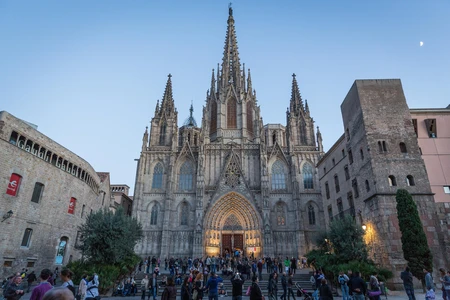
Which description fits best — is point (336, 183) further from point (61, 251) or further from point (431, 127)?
point (61, 251)

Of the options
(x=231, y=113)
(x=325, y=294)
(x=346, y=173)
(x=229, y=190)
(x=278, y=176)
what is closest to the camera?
(x=325, y=294)

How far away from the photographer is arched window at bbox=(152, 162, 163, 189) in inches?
1368

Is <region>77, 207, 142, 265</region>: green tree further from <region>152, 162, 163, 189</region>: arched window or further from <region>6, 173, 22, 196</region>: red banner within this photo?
<region>152, 162, 163, 189</region>: arched window

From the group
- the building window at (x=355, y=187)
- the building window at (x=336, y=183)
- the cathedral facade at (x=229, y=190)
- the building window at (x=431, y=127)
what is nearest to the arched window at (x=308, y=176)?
the cathedral facade at (x=229, y=190)

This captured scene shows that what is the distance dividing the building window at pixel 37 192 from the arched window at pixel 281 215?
24.4 m

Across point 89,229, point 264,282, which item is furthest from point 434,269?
point 89,229

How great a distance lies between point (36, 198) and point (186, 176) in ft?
59.0

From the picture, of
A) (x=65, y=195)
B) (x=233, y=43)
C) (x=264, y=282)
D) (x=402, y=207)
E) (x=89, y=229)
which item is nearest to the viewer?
(x=402, y=207)

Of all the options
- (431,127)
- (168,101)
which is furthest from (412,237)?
(168,101)

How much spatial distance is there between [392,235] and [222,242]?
67.0 ft

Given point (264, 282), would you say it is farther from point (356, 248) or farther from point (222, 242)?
point (222, 242)

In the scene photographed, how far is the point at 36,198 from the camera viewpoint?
19250 mm

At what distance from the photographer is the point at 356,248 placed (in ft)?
50.3

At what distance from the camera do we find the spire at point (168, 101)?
40866mm
